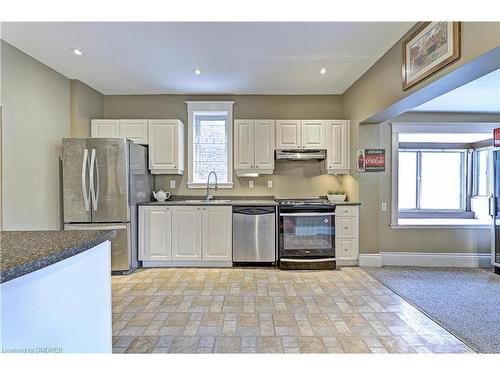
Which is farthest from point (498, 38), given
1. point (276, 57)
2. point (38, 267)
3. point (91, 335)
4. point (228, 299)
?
point (228, 299)

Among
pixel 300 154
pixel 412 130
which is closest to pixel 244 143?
pixel 300 154

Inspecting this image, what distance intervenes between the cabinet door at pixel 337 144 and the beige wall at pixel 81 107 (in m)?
3.63

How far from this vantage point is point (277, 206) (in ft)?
14.0

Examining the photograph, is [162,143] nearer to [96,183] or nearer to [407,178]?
[96,183]

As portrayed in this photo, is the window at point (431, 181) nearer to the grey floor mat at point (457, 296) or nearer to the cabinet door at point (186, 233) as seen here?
the grey floor mat at point (457, 296)

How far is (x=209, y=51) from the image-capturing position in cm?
330

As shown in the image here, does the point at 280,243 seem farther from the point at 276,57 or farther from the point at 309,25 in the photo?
the point at 309,25

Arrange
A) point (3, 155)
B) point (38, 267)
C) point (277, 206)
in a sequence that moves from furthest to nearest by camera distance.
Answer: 1. point (277, 206)
2. point (3, 155)
3. point (38, 267)

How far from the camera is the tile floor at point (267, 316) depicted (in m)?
2.23

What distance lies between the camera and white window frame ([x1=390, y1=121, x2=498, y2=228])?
4398 millimetres

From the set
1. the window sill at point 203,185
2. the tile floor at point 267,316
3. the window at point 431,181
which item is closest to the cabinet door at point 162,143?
the window sill at point 203,185

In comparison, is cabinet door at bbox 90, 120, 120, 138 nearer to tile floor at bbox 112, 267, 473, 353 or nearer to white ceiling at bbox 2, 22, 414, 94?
white ceiling at bbox 2, 22, 414, 94

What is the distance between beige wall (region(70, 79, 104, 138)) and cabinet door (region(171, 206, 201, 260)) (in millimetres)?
1773

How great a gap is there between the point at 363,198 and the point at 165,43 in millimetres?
3245
